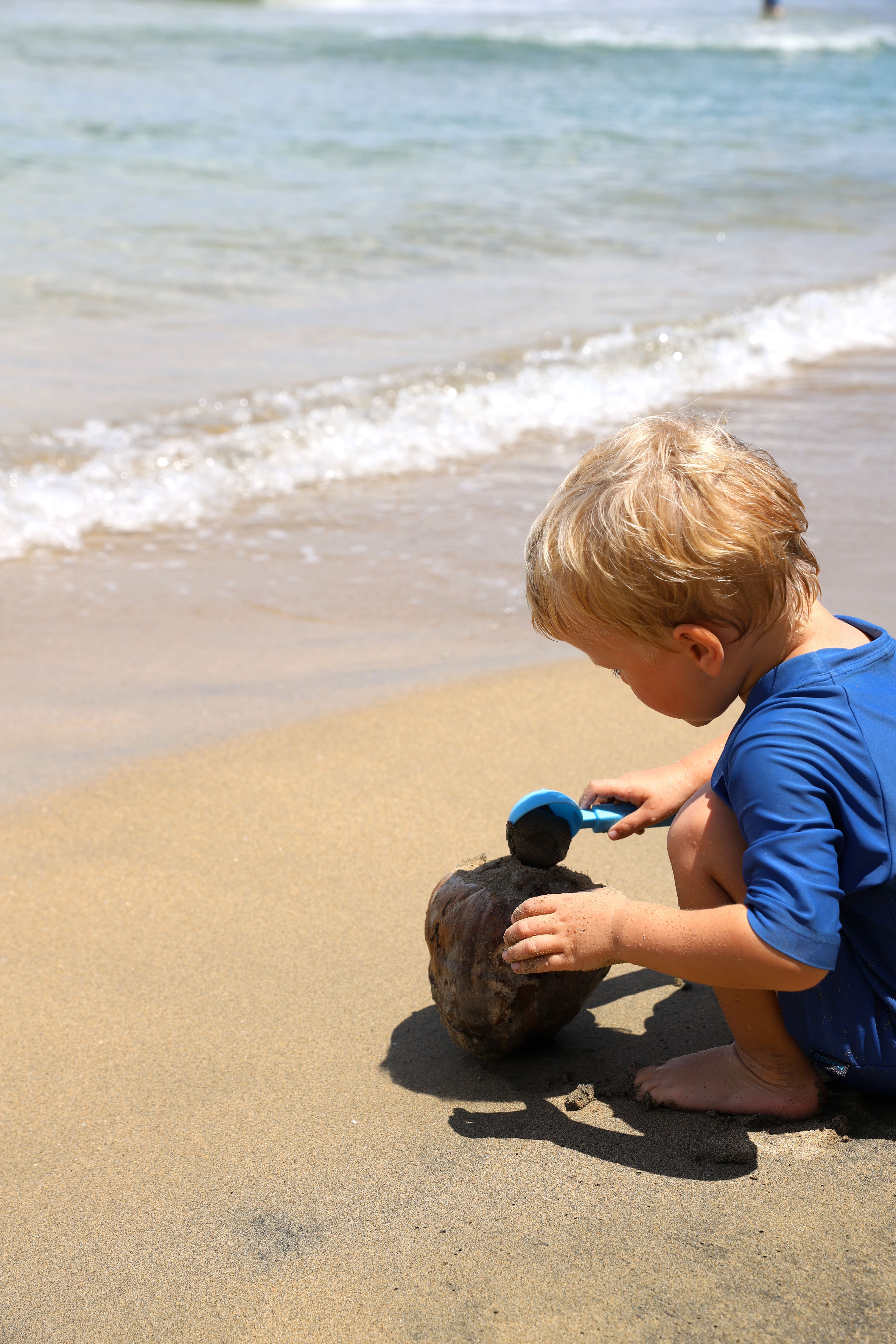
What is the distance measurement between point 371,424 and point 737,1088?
14.1 feet

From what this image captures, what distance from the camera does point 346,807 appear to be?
9.07 feet

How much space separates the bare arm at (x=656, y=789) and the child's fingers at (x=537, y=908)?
340 mm

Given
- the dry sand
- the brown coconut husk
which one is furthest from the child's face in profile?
the dry sand

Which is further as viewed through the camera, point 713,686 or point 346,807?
point 346,807

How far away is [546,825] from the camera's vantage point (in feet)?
6.77

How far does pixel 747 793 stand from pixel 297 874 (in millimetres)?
1199

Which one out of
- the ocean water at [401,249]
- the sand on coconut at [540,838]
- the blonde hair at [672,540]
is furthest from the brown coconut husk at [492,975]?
the ocean water at [401,249]

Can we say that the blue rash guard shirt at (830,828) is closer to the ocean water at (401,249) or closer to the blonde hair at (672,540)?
the blonde hair at (672,540)

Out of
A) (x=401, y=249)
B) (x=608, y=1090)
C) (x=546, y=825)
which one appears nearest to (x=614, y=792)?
(x=546, y=825)

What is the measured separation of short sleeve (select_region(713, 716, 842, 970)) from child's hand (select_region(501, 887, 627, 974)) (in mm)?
225

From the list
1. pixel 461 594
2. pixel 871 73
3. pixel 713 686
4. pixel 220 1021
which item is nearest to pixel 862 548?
pixel 461 594

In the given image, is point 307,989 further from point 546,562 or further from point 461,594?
point 461,594

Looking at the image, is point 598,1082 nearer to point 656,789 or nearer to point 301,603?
point 656,789

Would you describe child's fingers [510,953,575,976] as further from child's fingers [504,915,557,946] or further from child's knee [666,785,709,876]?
child's knee [666,785,709,876]
